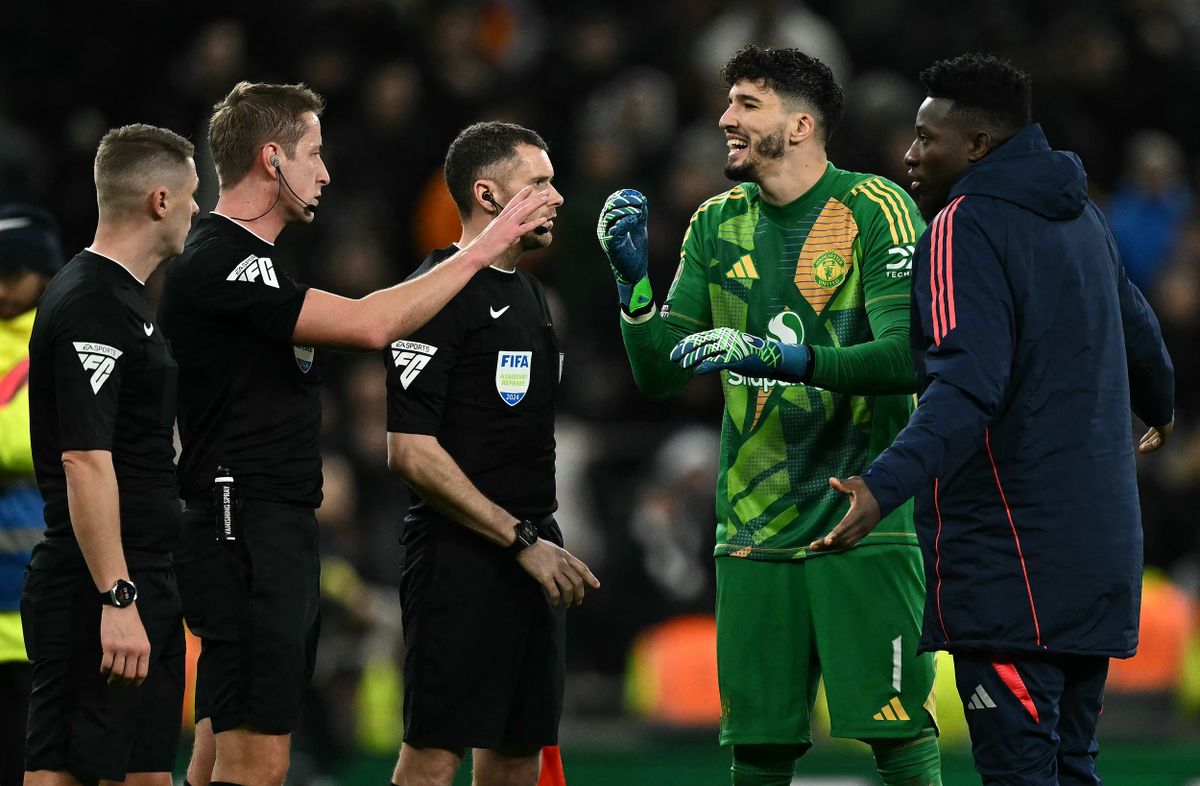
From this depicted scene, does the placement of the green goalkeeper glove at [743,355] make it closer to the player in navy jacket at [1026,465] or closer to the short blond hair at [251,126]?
the player in navy jacket at [1026,465]

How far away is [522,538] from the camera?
520 cm

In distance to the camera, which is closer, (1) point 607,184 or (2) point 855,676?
(2) point 855,676

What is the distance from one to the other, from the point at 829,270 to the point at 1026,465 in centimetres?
111

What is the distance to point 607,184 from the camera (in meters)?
10.9

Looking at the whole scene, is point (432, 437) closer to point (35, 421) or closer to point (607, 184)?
point (35, 421)

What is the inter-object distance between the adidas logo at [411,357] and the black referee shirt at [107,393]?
0.70m

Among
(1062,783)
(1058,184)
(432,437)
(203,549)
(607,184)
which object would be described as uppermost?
(607,184)

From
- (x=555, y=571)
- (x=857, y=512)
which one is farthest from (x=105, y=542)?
(x=857, y=512)

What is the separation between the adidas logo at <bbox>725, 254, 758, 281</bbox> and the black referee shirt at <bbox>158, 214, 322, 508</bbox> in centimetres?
139

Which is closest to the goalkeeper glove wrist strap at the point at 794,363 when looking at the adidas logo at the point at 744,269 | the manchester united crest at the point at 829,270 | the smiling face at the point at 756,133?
the manchester united crest at the point at 829,270

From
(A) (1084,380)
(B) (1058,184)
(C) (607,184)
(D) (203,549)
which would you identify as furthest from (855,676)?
(C) (607,184)

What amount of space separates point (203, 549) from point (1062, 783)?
244 centimetres

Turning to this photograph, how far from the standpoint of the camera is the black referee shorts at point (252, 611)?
4.87 m

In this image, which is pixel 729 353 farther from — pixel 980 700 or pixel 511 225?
pixel 980 700
